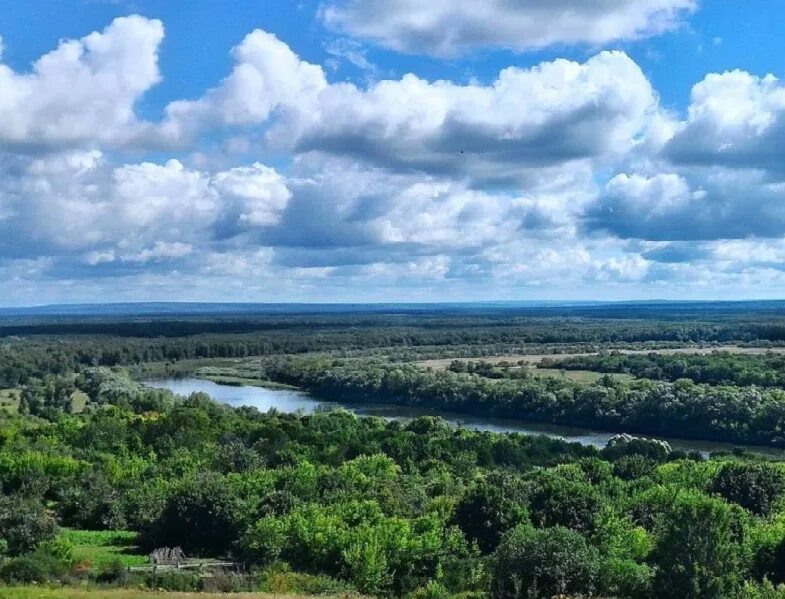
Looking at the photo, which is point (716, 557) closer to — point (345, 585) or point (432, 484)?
point (345, 585)

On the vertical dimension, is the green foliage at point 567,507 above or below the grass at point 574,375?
above

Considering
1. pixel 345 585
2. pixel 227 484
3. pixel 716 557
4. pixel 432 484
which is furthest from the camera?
pixel 432 484

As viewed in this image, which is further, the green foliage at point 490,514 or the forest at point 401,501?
the green foliage at point 490,514

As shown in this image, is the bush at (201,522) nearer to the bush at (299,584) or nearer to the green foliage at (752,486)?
the bush at (299,584)

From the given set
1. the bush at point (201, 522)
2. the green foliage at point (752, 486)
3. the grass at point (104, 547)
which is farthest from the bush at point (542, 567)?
the green foliage at point (752, 486)

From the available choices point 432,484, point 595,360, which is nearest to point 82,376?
point 595,360

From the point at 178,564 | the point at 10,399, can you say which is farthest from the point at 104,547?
the point at 10,399

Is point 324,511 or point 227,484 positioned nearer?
point 324,511

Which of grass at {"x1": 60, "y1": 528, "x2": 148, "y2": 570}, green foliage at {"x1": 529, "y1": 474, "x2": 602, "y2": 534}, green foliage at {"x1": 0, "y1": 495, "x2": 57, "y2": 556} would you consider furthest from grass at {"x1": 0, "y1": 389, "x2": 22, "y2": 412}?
green foliage at {"x1": 529, "y1": 474, "x2": 602, "y2": 534}
